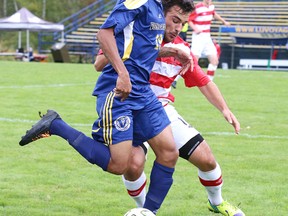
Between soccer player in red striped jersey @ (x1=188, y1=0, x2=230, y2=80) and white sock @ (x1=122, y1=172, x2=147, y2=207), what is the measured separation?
1144cm

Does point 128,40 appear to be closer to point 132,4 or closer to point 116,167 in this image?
point 132,4

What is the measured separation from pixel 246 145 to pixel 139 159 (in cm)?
375

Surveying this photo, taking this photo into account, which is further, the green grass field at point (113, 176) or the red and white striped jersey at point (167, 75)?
the green grass field at point (113, 176)

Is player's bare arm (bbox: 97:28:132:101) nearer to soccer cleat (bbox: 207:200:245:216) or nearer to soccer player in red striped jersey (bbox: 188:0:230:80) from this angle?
soccer cleat (bbox: 207:200:245:216)

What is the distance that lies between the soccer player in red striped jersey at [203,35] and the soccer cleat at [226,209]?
37.1ft

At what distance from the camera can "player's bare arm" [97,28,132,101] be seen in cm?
445

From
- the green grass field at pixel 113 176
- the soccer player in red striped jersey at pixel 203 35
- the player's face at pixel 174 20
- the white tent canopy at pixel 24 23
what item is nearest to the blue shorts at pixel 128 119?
the player's face at pixel 174 20

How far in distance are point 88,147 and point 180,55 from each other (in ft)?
3.11

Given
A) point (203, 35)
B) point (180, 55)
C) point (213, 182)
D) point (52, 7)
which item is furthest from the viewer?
point (52, 7)

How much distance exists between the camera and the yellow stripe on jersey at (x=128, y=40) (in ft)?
15.2

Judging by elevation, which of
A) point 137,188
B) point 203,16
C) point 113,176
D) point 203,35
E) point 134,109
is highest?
point 134,109

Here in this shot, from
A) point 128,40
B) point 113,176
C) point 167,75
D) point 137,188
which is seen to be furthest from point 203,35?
point 128,40

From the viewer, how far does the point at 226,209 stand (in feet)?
17.2

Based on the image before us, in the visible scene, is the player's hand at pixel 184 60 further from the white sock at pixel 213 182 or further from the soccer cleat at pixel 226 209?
the soccer cleat at pixel 226 209
